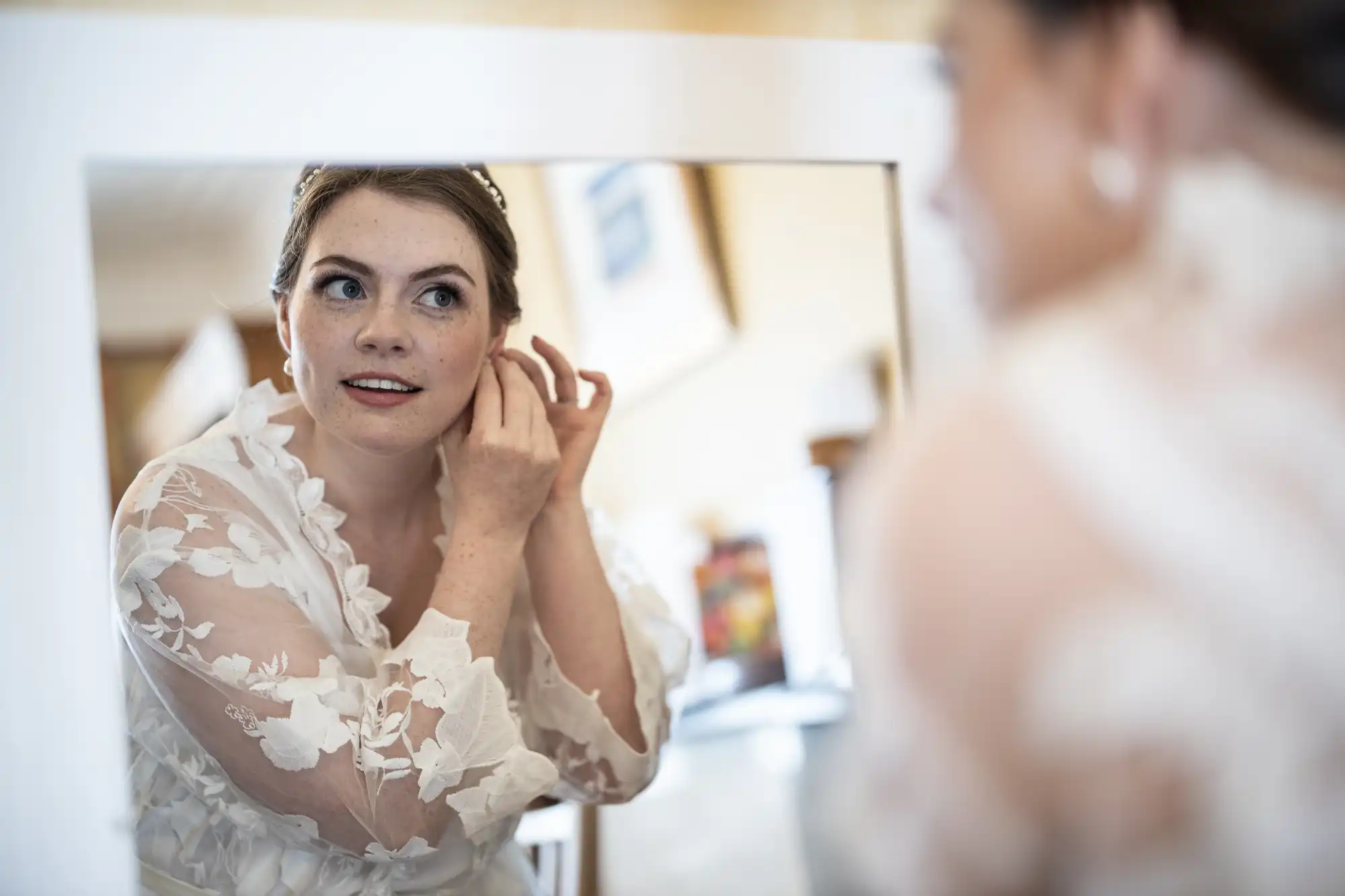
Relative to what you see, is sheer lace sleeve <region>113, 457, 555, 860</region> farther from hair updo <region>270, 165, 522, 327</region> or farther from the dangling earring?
the dangling earring

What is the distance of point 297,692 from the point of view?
73 centimetres

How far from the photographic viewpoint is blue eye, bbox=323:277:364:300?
0.79 metres

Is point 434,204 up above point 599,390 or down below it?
above

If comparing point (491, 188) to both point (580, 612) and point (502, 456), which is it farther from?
point (580, 612)

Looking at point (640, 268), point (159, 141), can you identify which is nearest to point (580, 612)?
point (640, 268)

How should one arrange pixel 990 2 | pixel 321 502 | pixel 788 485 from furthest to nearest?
pixel 788 485 < pixel 321 502 < pixel 990 2

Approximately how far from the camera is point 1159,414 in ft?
1.52

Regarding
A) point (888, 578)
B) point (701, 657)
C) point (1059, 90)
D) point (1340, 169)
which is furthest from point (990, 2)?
point (701, 657)

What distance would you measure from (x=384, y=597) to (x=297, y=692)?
0.32 ft

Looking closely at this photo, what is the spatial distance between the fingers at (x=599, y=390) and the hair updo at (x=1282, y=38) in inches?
17.5

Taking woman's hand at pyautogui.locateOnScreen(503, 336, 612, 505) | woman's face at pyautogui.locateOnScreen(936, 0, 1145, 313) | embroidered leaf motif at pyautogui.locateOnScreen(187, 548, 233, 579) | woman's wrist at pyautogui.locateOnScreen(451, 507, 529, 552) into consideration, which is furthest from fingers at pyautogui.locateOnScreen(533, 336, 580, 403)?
woman's face at pyautogui.locateOnScreen(936, 0, 1145, 313)

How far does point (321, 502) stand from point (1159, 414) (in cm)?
57

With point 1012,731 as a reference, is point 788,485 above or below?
above

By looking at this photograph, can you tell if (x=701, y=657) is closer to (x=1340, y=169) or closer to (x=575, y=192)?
(x=575, y=192)
